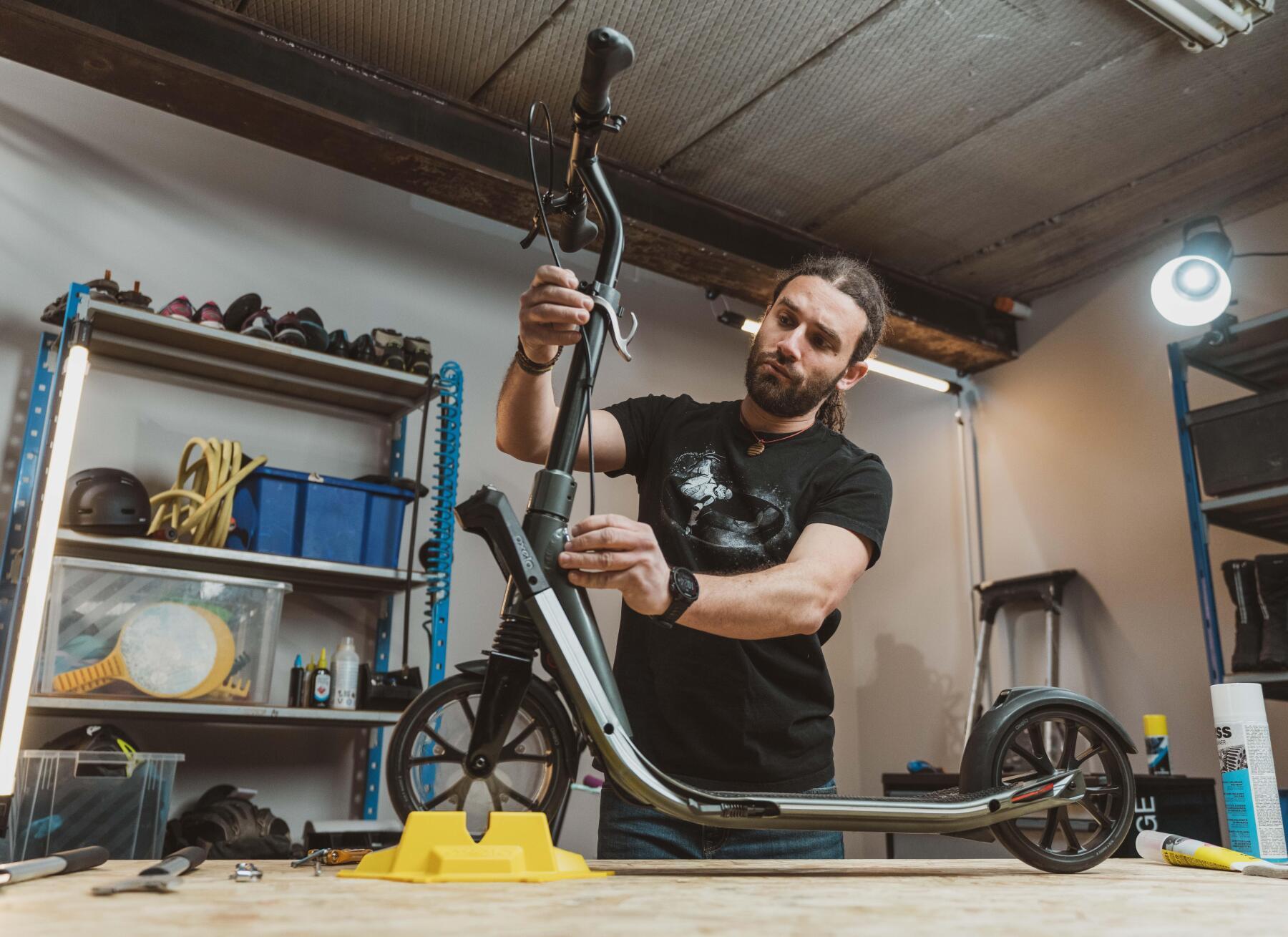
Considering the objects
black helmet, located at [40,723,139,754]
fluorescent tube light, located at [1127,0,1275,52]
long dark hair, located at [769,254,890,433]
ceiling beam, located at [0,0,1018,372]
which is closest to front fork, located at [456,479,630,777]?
long dark hair, located at [769,254,890,433]

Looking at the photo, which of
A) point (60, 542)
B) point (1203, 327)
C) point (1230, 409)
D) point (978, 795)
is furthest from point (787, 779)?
point (1203, 327)

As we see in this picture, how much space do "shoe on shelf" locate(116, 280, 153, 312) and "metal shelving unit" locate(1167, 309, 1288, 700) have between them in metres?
2.82

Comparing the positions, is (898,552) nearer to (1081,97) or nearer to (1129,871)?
(1081,97)

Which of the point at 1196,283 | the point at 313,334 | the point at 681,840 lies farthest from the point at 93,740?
the point at 1196,283

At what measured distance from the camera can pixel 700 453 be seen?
1455mm

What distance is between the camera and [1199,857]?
1060mm

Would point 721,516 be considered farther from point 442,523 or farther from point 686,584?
point 442,523

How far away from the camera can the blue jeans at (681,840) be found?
121 centimetres

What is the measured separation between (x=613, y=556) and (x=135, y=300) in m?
2.16

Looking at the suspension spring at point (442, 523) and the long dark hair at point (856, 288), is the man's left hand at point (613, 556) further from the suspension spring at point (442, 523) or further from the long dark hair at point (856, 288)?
the suspension spring at point (442, 523)

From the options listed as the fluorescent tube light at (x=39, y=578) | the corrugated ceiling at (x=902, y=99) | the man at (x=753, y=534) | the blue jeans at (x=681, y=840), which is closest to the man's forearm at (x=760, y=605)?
the man at (x=753, y=534)

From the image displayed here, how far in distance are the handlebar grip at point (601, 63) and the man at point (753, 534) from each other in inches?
7.9

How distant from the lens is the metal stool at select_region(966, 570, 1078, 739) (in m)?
3.54

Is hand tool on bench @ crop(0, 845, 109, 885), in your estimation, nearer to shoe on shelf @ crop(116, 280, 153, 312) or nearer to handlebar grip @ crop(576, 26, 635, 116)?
handlebar grip @ crop(576, 26, 635, 116)
